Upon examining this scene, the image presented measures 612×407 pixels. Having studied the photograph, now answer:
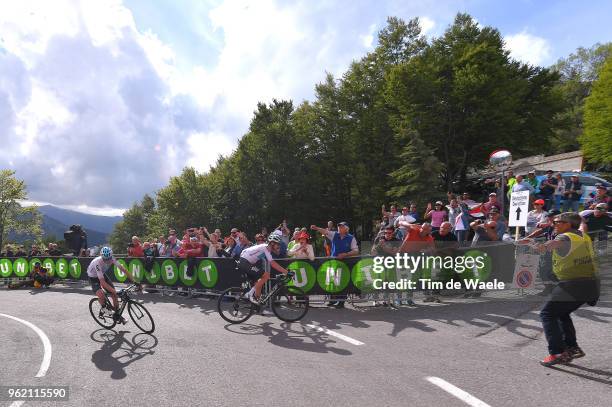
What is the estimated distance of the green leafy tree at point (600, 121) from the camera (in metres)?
34.8

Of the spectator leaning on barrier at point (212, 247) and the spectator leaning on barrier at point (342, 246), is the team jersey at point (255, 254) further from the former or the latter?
the spectator leaning on barrier at point (212, 247)

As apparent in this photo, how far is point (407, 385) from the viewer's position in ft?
17.5

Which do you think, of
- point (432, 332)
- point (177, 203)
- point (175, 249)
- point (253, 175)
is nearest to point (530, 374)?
point (432, 332)

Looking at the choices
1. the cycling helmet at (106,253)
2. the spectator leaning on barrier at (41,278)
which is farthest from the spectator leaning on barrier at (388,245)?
the spectator leaning on barrier at (41,278)

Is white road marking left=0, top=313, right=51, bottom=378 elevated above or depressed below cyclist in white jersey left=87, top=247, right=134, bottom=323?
below

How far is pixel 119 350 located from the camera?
7848 millimetres

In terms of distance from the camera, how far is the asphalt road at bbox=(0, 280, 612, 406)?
16.9 ft

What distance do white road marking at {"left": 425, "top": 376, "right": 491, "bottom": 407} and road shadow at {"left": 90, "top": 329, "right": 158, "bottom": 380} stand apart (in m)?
4.69

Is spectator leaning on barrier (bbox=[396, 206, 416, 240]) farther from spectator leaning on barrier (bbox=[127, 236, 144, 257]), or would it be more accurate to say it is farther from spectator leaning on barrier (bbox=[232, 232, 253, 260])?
spectator leaning on barrier (bbox=[127, 236, 144, 257])

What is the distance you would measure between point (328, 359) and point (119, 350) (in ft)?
13.9

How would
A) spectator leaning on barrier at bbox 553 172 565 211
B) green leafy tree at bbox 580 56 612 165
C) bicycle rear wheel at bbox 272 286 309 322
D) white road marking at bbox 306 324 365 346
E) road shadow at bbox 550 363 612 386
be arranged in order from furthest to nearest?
green leafy tree at bbox 580 56 612 165, spectator leaning on barrier at bbox 553 172 565 211, bicycle rear wheel at bbox 272 286 309 322, white road marking at bbox 306 324 365 346, road shadow at bbox 550 363 612 386

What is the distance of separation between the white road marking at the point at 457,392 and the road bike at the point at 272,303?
444cm

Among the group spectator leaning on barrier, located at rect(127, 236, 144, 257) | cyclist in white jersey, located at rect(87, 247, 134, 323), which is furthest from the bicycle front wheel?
spectator leaning on barrier, located at rect(127, 236, 144, 257)

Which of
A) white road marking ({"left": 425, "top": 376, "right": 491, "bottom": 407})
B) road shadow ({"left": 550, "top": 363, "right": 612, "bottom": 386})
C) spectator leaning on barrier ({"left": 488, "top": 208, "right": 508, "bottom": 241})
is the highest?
spectator leaning on barrier ({"left": 488, "top": 208, "right": 508, "bottom": 241})
